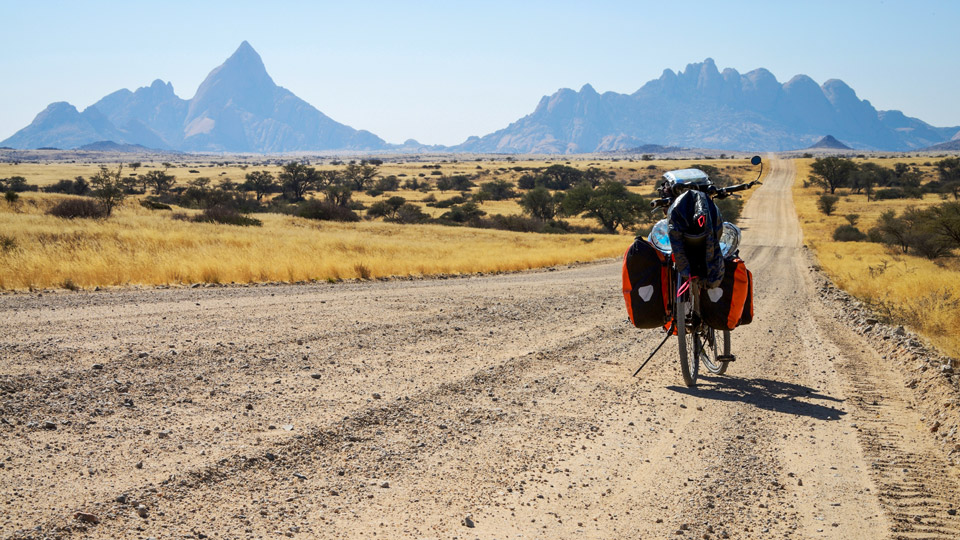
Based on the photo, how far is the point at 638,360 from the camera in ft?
29.1

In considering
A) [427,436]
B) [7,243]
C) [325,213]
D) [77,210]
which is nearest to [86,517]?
[427,436]

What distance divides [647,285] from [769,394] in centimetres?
168

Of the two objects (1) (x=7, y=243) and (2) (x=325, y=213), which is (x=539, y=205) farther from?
(1) (x=7, y=243)

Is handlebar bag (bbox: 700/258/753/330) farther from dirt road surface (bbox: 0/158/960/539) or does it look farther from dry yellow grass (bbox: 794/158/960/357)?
dry yellow grass (bbox: 794/158/960/357)

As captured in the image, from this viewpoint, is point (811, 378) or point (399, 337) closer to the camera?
point (811, 378)

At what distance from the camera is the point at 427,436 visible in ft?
18.1

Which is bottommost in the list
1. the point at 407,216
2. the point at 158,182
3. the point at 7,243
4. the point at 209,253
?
the point at 407,216

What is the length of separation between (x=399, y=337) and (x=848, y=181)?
116765mm

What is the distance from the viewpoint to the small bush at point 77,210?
107 feet

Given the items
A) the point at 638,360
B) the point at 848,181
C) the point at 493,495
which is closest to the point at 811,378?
the point at 638,360

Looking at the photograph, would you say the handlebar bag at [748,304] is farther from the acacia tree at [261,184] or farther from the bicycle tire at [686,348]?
the acacia tree at [261,184]

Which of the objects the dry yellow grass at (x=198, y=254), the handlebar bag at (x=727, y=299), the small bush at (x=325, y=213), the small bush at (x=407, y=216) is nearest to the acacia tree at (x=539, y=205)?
the small bush at (x=407, y=216)

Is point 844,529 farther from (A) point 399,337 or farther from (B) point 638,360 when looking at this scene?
(A) point 399,337

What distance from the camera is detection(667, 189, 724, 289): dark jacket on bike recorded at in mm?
6836
